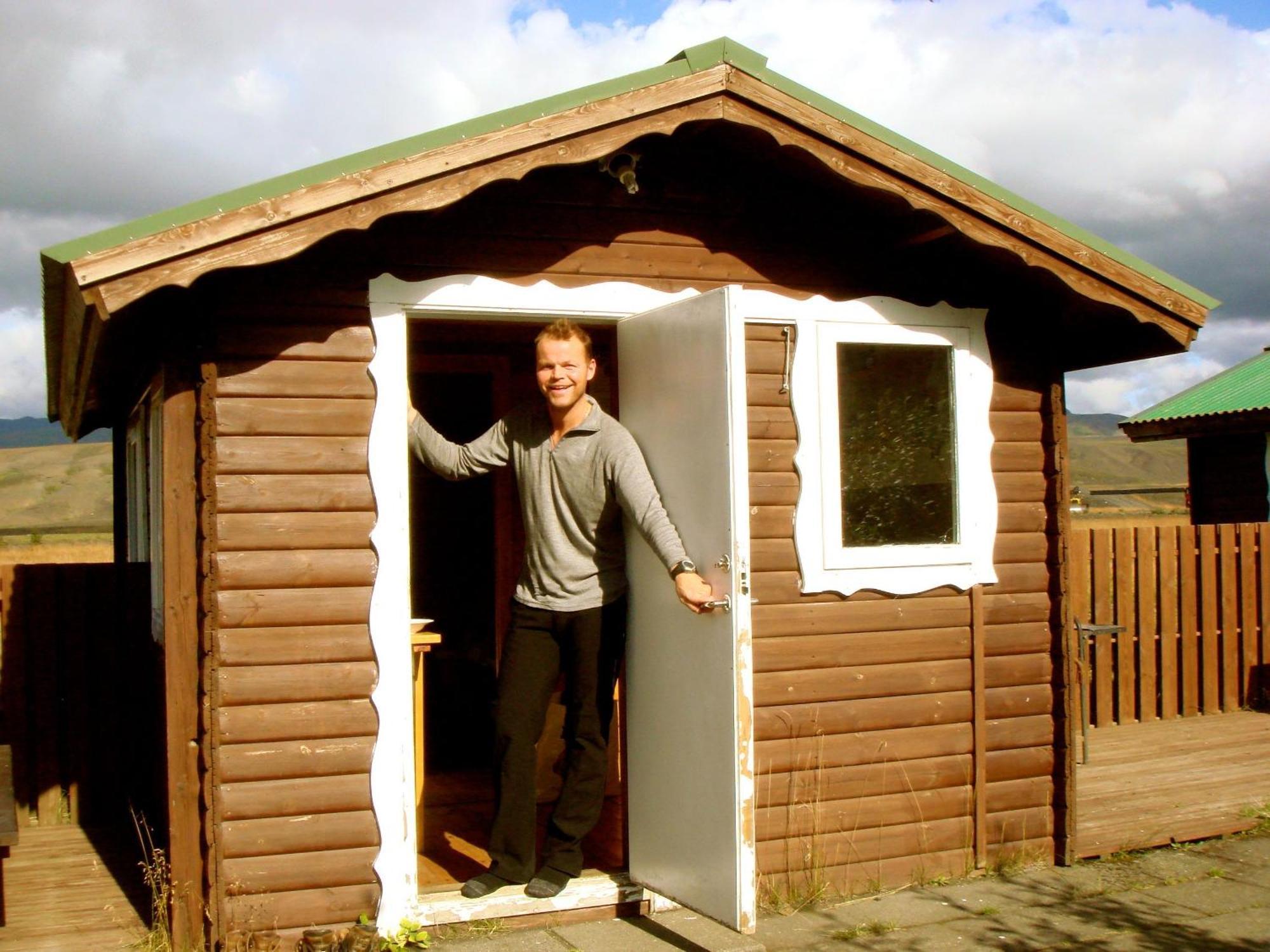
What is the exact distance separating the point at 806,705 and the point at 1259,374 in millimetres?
11806

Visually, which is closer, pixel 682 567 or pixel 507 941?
pixel 682 567

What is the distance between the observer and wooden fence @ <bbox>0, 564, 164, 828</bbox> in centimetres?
721

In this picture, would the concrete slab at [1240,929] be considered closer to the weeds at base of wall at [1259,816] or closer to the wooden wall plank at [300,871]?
the weeds at base of wall at [1259,816]

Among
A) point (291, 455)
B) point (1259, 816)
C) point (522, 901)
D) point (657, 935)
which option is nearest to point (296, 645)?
point (291, 455)

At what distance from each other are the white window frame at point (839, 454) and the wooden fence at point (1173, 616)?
4.55 metres

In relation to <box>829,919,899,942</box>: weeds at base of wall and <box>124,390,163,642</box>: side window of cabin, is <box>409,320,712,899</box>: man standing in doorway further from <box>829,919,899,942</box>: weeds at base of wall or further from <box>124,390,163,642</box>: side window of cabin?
<box>124,390,163,642</box>: side window of cabin

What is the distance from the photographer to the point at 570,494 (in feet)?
15.7

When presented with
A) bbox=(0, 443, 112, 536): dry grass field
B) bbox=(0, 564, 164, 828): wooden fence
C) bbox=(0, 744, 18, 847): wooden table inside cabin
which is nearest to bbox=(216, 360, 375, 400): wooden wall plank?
bbox=(0, 744, 18, 847): wooden table inside cabin

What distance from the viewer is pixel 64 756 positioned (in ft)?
24.0

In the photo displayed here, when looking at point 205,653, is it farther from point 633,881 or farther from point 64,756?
point 64,756

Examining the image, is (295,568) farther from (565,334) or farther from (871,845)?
(871,845)

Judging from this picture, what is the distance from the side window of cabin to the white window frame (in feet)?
8.49

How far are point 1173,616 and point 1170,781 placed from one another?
3.22 metres

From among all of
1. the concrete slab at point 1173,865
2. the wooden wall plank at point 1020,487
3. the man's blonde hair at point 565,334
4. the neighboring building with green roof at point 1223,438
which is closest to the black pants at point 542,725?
the man's blonde hair at point 565,334
